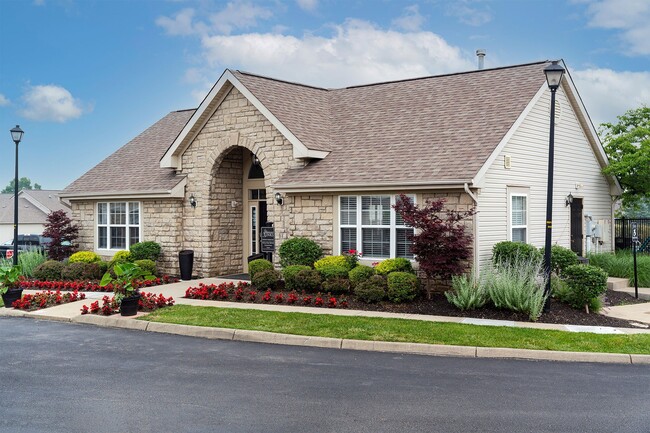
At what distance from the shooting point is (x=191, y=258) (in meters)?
21.0

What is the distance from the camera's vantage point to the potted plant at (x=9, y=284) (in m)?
16.2

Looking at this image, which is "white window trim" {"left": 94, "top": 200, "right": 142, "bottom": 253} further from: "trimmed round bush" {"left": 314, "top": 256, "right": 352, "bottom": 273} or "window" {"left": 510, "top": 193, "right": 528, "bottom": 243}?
"window" {"left": 510, "top": 193, "right": 528, "bottom": 243}

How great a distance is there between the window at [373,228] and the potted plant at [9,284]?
8384 millimetres

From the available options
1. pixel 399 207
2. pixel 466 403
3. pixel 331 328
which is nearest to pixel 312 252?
pixel 399 207

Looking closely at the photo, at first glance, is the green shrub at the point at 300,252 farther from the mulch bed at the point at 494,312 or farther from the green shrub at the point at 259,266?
the mulch bed at the point at 494,312

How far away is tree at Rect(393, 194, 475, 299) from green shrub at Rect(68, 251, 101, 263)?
1199 cm

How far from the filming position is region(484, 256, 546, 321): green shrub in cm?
1324

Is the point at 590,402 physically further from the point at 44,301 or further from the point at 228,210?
the point at 228,210

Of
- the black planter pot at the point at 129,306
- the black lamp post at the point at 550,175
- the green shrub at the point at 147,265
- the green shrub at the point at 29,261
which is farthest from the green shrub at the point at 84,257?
the black lamp post at the point at 550,175

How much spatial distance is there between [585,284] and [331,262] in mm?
6387

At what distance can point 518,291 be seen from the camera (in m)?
13.6

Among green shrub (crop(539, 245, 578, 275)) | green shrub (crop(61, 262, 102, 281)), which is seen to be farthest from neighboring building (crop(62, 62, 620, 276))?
green shrub (crop(61, 262, 102, 281))

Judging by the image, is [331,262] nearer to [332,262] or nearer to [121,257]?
[332,262]

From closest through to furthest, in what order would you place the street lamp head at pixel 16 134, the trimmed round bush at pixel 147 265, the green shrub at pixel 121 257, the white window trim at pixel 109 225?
1. the trimmed round bush at pixel 147 265
2. the green shrub at pixel 121 257
3. the white window trim at pixel 109 225
4. the street lamp head at pixel 16 134
